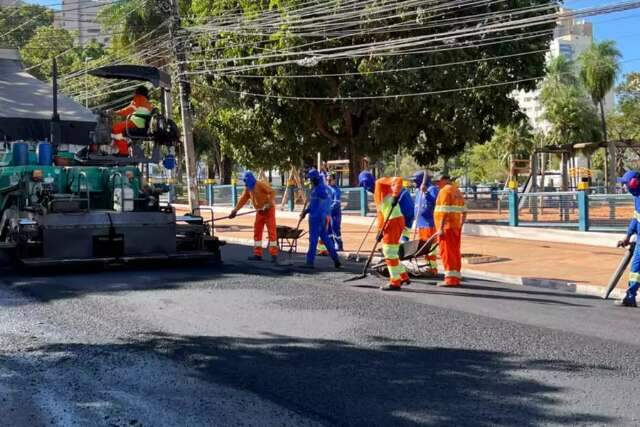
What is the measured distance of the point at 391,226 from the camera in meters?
9.72

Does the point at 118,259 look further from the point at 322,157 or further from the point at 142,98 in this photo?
the point at 322,157

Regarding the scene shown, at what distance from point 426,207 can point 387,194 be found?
198cm

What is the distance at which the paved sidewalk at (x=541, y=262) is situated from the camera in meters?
10.9

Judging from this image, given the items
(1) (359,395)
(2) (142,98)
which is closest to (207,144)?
(2) (142,98)

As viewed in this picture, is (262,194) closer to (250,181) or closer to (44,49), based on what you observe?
(250,181)

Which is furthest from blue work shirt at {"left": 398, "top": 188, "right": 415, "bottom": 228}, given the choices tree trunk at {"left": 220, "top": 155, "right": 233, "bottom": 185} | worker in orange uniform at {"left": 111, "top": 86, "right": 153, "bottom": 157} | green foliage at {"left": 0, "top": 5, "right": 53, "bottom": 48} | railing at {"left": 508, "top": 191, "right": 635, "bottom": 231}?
green foliage at {"left": 0, "top": 5, "right": 53, "bottom": 48}

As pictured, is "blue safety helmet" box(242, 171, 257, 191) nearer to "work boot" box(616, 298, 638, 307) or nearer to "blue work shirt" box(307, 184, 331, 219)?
"blue work shirt" box(307, 184, 331, 219)

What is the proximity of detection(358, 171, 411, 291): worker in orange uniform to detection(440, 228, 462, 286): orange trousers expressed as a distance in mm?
649

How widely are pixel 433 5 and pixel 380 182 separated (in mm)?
14020

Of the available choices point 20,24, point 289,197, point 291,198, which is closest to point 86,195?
point 291,198

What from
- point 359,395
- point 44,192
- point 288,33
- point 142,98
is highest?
point 288,33

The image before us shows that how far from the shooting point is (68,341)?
6832 millimetres

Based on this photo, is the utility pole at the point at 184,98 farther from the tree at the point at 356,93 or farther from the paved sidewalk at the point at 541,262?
the tree at the point at 356,93

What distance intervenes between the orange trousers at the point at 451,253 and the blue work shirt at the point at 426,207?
4.88ft
